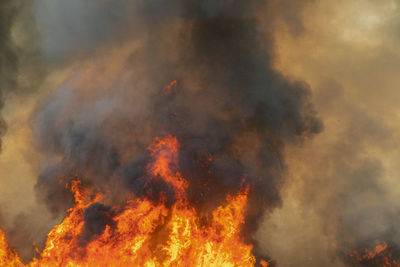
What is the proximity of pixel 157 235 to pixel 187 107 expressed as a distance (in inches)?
280

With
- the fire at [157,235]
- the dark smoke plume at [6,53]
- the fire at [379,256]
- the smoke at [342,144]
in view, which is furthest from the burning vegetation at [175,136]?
the fire at [379,256]

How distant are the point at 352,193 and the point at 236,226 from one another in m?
8.28

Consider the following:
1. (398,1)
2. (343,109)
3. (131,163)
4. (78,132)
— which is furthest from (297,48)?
(78,132)

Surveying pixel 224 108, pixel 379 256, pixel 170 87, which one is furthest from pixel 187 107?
pixel 379 256

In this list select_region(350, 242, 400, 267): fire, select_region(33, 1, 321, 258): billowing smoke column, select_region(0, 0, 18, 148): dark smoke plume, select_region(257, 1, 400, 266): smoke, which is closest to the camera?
select_region(33, 1, 321, 258): billowing smoke column

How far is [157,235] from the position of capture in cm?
1351

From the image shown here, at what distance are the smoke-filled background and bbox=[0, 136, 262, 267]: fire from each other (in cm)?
74

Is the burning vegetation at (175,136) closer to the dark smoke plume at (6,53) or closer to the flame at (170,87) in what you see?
the flame at (170,87)

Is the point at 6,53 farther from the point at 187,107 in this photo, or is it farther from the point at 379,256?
the point at 379,256

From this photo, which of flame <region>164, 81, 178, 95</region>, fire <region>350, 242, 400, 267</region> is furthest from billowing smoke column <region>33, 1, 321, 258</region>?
fire <region>350, 242, 400, 267</region>

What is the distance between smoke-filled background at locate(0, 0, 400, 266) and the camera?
49.3ft

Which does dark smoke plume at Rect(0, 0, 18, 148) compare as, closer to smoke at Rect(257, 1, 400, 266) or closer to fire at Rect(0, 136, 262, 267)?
fire at Rect(0, 136, 262, 267)

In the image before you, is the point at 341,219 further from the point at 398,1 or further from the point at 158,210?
the point at 398,1

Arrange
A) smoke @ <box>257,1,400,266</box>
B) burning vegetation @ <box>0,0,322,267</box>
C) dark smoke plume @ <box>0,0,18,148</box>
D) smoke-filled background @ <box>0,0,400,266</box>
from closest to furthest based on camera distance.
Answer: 1. burning vegetation @ <box>0,0,322,267</box>
2. smoke-filled background @ <box>0,0,400,266</box>
3. dark smoke plume @ <box>0,0,18,148</box>
4. smoke @ <box>257,1,400,266</box>
